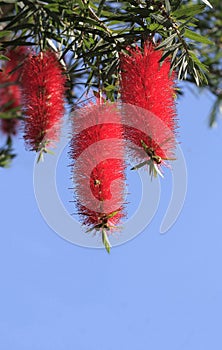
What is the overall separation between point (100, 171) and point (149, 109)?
0.13m

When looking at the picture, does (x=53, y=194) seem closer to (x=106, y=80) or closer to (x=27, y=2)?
(x=106, y=80)

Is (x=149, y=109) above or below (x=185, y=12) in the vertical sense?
below

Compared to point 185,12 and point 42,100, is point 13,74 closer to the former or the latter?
point 42,100

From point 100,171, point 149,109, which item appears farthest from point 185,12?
point 100,171

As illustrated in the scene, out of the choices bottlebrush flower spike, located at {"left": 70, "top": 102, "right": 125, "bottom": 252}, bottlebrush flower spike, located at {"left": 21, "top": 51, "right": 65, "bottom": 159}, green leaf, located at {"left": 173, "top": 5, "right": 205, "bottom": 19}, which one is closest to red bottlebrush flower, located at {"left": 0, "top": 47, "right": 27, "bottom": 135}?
bottlebrush flower spike, located at {"left": 21, "top": 51, "right": 65, "bottom": 159}

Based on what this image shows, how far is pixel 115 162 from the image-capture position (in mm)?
1207

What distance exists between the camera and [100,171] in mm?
1181

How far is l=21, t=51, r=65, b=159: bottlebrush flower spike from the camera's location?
47.8 inches

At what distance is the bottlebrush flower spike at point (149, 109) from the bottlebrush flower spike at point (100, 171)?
0.14ft

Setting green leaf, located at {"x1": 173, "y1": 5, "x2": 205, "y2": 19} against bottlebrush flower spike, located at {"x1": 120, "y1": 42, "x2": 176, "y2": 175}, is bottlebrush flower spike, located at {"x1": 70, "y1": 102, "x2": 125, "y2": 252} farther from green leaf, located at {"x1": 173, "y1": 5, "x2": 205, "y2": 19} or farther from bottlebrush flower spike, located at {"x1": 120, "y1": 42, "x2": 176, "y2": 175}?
green leaf, located at {"x1": 173, "y1": 5, "x2": 205, "y2": 19}

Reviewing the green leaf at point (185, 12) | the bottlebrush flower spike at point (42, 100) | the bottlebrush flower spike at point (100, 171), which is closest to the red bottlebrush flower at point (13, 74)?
the bottlebrush flower spike at point (42, 100)

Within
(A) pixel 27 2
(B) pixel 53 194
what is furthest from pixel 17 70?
(B) pixel 53 194

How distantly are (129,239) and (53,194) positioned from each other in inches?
7.7

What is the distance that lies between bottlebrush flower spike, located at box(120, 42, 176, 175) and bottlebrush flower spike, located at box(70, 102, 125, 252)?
0.14ft
